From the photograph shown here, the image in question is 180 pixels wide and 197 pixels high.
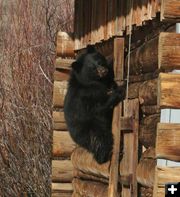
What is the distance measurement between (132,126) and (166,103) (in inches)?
60.2

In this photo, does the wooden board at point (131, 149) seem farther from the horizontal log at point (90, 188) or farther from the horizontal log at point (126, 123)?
the horizontal log at point (90, 188)

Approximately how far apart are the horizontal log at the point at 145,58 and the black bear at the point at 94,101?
12.1 inches

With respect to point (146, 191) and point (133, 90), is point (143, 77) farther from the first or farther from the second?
point (146, 191)

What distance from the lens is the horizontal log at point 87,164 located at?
30.7 ft

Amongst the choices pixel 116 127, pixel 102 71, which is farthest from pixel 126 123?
pixel 102 71

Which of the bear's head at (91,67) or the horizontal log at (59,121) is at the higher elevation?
the bear's head at (91,67)

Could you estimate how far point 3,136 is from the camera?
57.2ft

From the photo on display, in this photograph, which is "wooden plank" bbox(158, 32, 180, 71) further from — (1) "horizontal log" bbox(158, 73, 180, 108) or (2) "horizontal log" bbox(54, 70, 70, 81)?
(2) "horizontal log" bbox(54, 70, 70, 81)

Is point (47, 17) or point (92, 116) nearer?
point (92, 116)

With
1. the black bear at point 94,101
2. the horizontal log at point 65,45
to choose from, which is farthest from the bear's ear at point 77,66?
the horizontal log at point 65,45

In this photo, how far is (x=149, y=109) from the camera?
801cm

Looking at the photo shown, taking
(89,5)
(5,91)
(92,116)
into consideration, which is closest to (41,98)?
(5,91)

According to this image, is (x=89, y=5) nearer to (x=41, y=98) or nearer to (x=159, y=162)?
(x=159, y=162)

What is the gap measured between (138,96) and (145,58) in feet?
1.58
